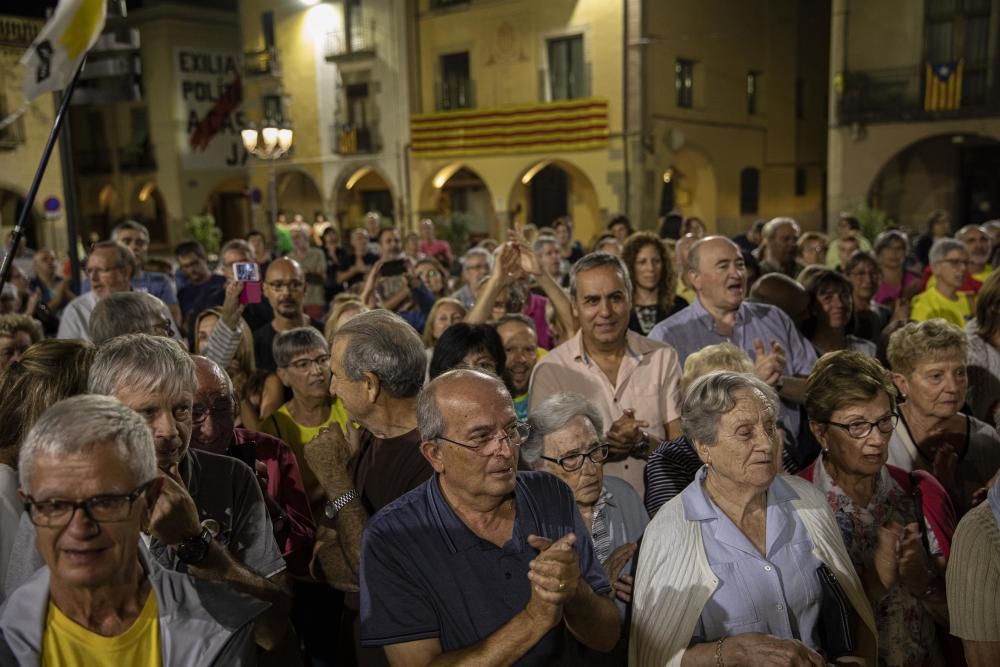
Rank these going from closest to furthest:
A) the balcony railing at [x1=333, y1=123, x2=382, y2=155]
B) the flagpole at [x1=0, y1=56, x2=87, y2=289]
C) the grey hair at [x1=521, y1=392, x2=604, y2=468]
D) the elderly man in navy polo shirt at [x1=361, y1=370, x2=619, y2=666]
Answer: the elderly man in navy polo shirt at [x1=361, y1=370, x2=619, y2=666] < the grey hair at [x1=521, y1=392, x2=604, y2=468] < the flagpole at [x1=0, y1=56, x2=87, y2=289] < the balcony railing at [x1=333, y1=123, x2=382, y2=155]

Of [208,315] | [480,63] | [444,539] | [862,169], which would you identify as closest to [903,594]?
[444,539]

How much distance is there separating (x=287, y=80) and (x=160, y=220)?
37.7ft

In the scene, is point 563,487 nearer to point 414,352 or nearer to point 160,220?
point 414,352

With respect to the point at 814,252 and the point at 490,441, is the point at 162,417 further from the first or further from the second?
the point at 814,252

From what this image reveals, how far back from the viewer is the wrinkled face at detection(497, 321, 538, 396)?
4.43 metres

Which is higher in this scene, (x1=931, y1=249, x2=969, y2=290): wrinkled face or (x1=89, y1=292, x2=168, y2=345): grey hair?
(x1=89, y1=292, x2=168, y2=345): grey hair

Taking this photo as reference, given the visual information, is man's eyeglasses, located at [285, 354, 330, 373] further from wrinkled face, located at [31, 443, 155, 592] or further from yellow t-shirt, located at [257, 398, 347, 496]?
wrinkled face, located at [31, 443, 155, 592]

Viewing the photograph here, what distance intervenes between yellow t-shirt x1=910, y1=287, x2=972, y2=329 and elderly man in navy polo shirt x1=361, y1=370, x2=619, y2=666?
449cm

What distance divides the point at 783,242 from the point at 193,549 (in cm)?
643

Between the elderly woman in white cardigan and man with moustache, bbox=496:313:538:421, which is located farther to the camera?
man with moustache, bbox=496:313:538:421

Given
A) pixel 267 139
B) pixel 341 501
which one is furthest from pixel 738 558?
pixel 267 139

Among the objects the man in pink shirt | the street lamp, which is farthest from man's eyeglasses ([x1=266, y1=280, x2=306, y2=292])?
the street lamp

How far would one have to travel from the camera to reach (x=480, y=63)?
2123 centimetres

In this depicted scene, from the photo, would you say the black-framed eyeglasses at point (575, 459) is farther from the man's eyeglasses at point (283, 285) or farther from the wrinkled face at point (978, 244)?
the wrinkled face at point (978, 244)
